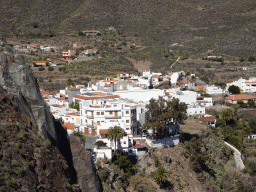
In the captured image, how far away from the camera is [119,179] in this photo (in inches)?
1117

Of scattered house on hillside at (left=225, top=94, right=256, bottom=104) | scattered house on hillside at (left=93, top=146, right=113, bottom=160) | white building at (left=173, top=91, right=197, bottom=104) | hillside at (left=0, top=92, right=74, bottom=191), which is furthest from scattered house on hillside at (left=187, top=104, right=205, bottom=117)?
hillside at (left=0, top=92, right=74, bottom=191)

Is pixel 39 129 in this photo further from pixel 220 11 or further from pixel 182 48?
pixel 220 11

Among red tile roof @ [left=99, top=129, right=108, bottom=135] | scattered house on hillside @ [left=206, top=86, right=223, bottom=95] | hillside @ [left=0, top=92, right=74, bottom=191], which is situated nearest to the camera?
hillside @ [left=0, top=92, right=74, bottom=191]

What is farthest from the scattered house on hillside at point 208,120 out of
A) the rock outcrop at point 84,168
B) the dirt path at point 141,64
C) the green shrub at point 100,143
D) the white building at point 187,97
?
the dirt path at point 141,64

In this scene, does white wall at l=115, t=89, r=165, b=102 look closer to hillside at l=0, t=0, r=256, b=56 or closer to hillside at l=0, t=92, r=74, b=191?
hillside at l=0, t=92, r=74, b=191

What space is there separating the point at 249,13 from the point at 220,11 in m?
9.73

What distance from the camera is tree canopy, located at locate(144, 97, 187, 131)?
107 feet

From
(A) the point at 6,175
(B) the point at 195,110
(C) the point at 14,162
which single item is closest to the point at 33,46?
(B) the point at 195,110

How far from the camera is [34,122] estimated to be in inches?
673

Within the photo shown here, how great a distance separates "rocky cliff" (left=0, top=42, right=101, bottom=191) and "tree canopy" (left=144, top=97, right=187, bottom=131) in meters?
12.5

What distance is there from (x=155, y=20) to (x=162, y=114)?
291ft

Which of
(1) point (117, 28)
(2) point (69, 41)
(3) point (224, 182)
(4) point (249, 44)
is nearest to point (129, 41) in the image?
(1) point (117, 28)

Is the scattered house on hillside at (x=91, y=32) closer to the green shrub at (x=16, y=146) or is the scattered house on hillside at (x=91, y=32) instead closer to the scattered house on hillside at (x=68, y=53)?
the scattered house on hillside at (x=68, y=53)

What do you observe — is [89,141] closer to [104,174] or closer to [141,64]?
[104,174]
